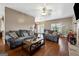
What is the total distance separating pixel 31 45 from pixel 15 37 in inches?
12.7

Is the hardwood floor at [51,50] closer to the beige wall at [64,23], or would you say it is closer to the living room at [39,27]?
the living room at [39,27]

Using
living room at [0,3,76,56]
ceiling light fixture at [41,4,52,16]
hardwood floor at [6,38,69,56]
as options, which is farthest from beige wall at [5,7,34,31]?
hardwood floor at [6,38,69,56]

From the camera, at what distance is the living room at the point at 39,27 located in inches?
73.3

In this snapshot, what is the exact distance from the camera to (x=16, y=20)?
1864 millimetres

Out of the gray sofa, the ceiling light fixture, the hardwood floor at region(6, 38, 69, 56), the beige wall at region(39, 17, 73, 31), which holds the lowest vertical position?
the hardwood floor at region(6, 38, 69, 56)

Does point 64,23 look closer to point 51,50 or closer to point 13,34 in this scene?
point 51,50

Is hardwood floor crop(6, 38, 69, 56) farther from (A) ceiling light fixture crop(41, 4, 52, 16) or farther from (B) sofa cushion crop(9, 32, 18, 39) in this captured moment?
(A) ceiling light fixture crop(41, 4, 52, 16)

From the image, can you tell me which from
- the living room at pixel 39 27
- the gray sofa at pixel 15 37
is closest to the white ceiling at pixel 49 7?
the living room at pixel 39 27

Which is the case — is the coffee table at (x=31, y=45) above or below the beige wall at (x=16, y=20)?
below

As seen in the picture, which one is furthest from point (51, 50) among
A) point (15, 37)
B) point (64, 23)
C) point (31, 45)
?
point (15, 37)

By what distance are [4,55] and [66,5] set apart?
1458 mm

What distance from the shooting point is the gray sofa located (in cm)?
187

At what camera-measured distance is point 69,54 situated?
191 cm

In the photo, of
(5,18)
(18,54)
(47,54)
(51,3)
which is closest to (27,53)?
(18,54)
